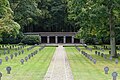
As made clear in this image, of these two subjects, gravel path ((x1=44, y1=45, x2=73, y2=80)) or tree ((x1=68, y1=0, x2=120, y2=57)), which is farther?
tree ((x1=68, y1=0, x2=120, y2=57))

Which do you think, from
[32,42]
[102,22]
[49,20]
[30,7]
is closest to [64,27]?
[49,20]

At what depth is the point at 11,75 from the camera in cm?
2205

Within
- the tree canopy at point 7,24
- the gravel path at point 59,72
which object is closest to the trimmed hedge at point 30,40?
the tree canopy at point 7,24

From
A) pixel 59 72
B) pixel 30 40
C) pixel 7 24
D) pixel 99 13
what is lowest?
pixel 59 72

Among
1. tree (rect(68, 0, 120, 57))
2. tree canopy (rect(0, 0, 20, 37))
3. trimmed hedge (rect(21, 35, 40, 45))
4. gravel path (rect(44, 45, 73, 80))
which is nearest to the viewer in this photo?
gravel path (rect(44, 45, 73, 80))

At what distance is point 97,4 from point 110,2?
6.42 feet

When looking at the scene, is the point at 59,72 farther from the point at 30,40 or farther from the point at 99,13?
the point at 30,40

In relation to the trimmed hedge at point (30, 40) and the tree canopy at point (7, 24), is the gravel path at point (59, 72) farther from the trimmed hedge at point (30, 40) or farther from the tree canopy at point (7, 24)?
the trimmed hedge at point (30, 40)

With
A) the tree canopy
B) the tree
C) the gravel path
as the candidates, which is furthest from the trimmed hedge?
the gravel path

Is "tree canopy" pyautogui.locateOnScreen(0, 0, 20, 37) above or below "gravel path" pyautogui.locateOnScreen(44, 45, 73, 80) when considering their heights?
above

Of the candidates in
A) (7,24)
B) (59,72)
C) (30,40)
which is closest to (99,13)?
(59,72)

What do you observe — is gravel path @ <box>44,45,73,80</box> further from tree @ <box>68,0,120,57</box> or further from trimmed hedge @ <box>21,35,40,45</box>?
trimmed hedge @ <box>21,35,40,45</box>

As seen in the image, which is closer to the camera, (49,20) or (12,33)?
(12,33)

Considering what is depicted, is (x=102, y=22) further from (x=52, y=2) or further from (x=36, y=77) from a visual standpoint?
(x=52, y=2)
